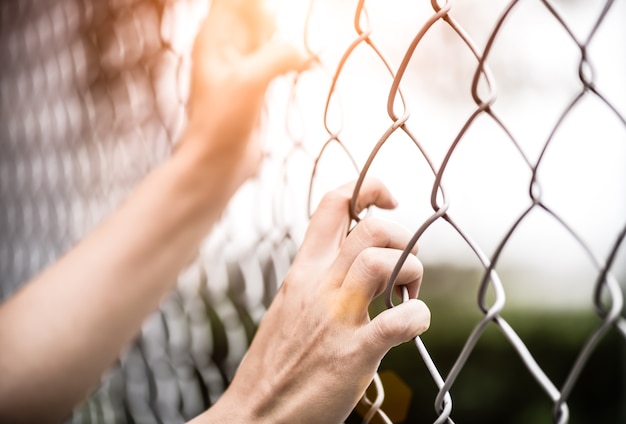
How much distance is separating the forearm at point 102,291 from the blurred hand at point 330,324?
0.39 meters

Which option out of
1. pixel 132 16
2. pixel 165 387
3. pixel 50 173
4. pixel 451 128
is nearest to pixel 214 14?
pixel 451 128

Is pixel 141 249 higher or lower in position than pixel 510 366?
higher

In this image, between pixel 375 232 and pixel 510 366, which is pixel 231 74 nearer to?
pixel 375 232

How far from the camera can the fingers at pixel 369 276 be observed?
0.70m

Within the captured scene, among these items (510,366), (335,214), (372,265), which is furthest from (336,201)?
(510,366)

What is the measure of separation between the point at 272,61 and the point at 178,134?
51 cm

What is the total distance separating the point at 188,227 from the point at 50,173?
118 cm

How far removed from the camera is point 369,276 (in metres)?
0.70

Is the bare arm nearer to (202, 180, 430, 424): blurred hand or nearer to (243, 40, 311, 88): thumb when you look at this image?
(243, 40, 311, 88): thumb

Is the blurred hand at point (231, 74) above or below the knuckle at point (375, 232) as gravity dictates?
above

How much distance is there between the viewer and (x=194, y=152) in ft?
3.79

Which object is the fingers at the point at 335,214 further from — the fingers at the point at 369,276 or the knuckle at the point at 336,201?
the fingers at the point at 369,276

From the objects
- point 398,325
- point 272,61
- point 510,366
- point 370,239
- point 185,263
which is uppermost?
point 272,61

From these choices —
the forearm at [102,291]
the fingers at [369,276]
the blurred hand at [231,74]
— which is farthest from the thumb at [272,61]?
the fingers at [369,276]
